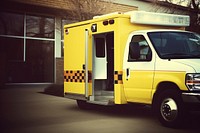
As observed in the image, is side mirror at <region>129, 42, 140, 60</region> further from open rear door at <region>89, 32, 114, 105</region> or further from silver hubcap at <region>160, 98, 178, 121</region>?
open rear door at <region>89, 32, 114, 105</region>

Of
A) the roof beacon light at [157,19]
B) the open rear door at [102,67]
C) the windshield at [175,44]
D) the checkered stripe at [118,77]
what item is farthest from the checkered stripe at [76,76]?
the windshield at [175,44]

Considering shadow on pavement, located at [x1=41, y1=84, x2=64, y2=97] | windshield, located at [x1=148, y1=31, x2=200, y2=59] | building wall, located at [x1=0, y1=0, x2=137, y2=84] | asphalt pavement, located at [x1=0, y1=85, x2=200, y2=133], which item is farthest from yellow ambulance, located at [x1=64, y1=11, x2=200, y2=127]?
building wall, located at [x1=0, y1=0, x2=137, y2=84]

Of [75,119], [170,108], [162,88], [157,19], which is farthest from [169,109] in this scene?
[157,19]

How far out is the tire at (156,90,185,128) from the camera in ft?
22.2

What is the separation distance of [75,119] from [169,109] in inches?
93.9

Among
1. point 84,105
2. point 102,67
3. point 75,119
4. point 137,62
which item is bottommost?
point 75,119

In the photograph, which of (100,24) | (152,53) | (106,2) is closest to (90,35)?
(100,24)

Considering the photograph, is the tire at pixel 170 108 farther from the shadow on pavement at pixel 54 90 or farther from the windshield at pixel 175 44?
the shadow on pavement at pixel 54 90

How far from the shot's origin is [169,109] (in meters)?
6.99

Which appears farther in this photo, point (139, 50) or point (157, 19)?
point (157, 19)

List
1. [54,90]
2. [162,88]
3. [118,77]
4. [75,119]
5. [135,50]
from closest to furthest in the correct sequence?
[162,88] < [135,50] < [118,77] < [75,119] < [54,90]

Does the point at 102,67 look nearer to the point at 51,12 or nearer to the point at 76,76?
the point at 76,76

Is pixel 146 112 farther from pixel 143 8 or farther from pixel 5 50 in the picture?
pixel 143 8

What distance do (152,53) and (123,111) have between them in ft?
9.38
